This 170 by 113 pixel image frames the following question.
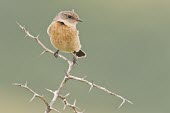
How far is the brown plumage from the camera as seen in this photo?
6.77m

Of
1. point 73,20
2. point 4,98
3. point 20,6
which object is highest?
point 20,6

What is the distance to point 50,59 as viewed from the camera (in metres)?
31.5

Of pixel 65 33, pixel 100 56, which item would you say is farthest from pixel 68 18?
pixel 100 56

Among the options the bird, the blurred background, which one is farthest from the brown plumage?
the blurred background

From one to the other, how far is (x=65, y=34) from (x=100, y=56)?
25789 millimetres

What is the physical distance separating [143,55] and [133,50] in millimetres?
501

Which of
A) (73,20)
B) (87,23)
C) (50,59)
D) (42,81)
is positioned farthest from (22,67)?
(73,20)

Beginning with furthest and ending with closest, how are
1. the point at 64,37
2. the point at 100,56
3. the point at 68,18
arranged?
the point at 100,56
the point at 68,18
the point at 64,37

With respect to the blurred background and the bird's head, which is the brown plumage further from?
the blurred background

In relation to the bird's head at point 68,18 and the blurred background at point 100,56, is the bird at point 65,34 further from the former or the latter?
the blurred background at point 100,56

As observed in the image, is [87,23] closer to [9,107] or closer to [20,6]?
[20,6]

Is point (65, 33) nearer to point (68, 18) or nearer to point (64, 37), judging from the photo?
point (64, 37)

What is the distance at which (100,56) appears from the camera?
3262cm

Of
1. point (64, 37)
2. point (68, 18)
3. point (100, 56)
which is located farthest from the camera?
point (100, 56)
